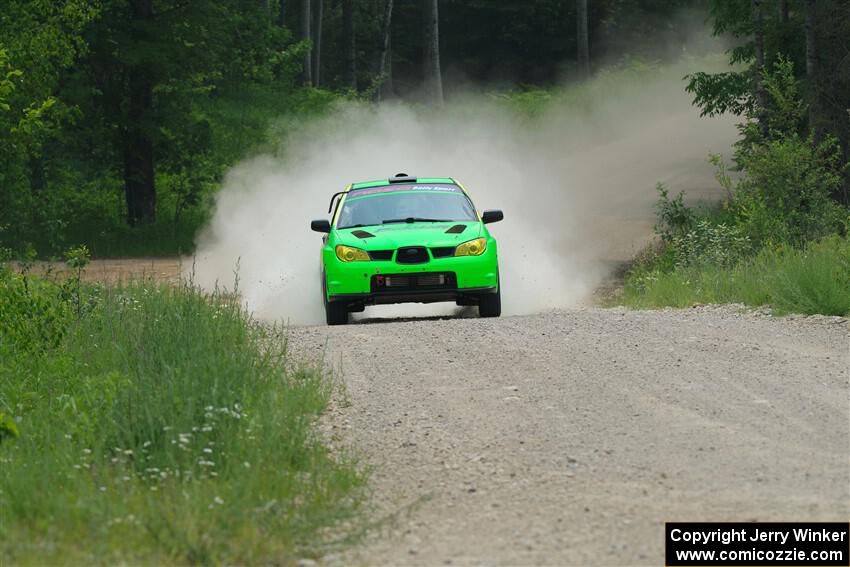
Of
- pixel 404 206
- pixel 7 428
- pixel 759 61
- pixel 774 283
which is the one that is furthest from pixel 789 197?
pixel 7 428

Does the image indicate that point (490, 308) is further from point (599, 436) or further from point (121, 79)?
point (121, 79)

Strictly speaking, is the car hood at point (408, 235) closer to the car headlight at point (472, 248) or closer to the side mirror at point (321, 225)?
the car headlight at point (472, 248)

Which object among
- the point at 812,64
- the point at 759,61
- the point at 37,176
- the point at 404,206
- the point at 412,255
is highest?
the point at 37,176

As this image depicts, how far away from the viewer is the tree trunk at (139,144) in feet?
106

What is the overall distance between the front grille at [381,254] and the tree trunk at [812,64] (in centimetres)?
1049

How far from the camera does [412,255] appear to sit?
16.0 m

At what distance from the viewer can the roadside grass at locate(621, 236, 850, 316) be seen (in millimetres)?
14656

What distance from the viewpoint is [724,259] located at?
783 inches

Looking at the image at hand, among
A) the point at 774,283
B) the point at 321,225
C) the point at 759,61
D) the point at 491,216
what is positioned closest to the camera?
the point at 774,283

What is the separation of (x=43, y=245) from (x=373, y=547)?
2623 centimetres

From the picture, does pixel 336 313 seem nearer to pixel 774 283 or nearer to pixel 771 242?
pixel 774 283

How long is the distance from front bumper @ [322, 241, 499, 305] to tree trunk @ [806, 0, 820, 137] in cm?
982

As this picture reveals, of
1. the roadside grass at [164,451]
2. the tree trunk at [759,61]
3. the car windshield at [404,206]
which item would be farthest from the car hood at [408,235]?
the tree trunk at [759,61]

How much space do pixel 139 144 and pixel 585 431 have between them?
2565 centimetres
